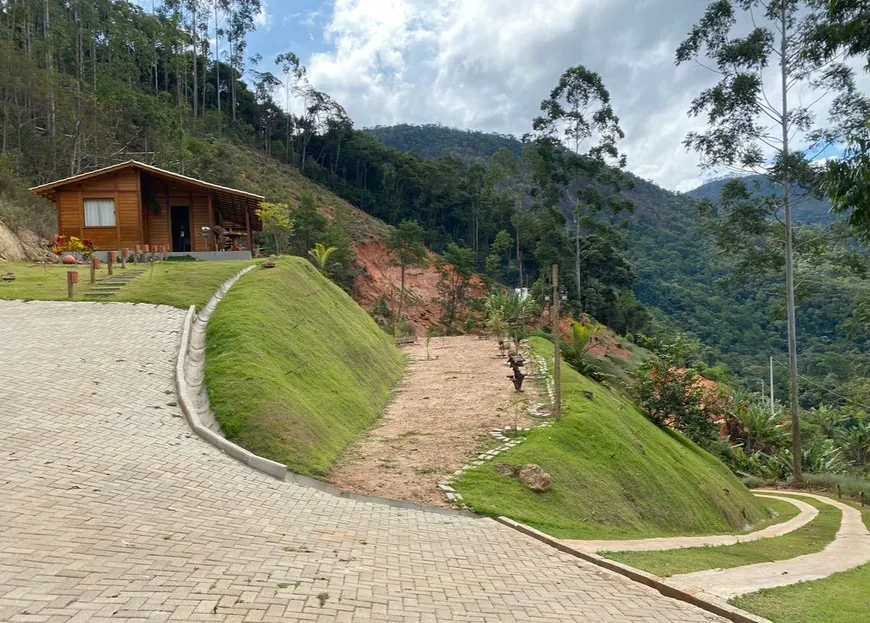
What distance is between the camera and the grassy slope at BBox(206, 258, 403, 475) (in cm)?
992

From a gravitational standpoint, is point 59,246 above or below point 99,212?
below

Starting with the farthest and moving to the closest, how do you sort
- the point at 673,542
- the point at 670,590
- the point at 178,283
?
the point at 178,283 < the point at 673,542 < the point at 670,590

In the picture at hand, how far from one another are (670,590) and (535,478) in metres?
3.93

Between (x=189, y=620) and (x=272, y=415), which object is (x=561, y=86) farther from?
(x=189, y=620)

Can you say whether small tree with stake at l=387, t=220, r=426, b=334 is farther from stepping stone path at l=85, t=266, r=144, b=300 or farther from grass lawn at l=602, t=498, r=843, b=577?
grass lawn at l=602, t=498, r=843, b=577

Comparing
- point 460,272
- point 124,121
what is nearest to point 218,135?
point 124,121

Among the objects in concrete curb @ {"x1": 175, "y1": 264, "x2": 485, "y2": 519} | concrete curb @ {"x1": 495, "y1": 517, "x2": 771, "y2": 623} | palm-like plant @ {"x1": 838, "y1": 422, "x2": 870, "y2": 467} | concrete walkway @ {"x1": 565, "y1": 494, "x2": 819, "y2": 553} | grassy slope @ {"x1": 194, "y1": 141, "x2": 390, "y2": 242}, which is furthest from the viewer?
grassy slope @ {"x1": 194, "y1": 141, "x2": 390, "y2": 242}

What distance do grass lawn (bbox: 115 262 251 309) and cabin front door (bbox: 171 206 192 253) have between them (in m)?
4.82

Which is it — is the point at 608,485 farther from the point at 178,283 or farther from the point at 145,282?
the point at 145,282

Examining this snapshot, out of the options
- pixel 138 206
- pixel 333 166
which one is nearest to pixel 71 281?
pixel 138 206

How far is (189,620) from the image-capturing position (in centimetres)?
419

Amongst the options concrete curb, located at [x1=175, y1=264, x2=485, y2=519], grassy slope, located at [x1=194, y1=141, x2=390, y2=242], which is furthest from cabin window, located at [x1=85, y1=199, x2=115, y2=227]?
Result: grassy slope, located at [x1=194, y1=141, x2=390, y2=242]

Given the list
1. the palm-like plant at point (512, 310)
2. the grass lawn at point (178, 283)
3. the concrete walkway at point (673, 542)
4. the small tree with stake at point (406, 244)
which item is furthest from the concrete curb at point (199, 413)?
the small tree with stake at point (406, 244)

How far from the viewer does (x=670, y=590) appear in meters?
6.26
